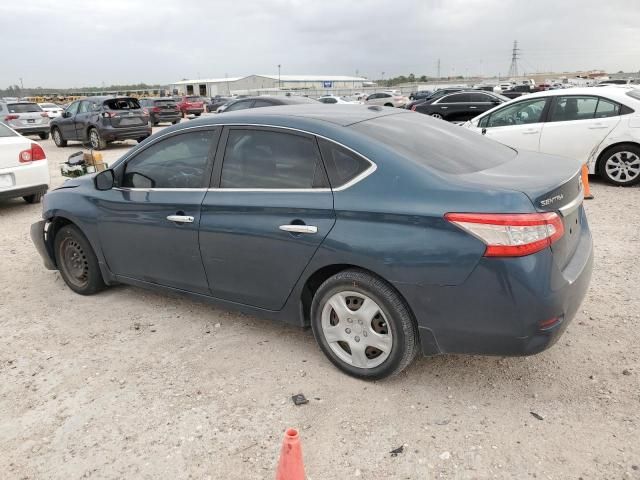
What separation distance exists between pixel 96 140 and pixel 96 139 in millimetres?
43

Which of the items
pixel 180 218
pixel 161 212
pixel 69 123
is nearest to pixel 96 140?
pixel 69 123

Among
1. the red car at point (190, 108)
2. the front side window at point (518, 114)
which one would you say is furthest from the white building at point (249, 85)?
the front side window at point (518, 114)

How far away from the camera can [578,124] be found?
27.5ft

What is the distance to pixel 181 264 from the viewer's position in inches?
151

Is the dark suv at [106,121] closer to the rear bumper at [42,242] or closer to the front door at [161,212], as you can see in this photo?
the rear bumper at [42,242]

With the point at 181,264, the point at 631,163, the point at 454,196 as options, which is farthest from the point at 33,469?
the point at 631,163

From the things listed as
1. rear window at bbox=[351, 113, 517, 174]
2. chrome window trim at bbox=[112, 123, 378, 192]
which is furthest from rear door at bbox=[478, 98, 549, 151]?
chrome window trim at bbox=[112, 123, 378, 192]

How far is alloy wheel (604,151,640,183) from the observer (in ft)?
26.6

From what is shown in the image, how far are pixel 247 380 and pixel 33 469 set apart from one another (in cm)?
124

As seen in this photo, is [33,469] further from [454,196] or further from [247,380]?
[454,196]

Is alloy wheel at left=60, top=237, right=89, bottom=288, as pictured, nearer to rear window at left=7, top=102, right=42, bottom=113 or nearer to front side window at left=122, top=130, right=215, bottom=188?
front side window at left=122, top=130, right=215, bottom=188

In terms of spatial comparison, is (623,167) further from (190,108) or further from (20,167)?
(190,108)

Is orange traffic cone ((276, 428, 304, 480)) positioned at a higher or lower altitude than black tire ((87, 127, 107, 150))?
higher

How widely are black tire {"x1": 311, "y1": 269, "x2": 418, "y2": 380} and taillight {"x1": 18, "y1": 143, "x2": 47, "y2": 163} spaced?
6922mm
